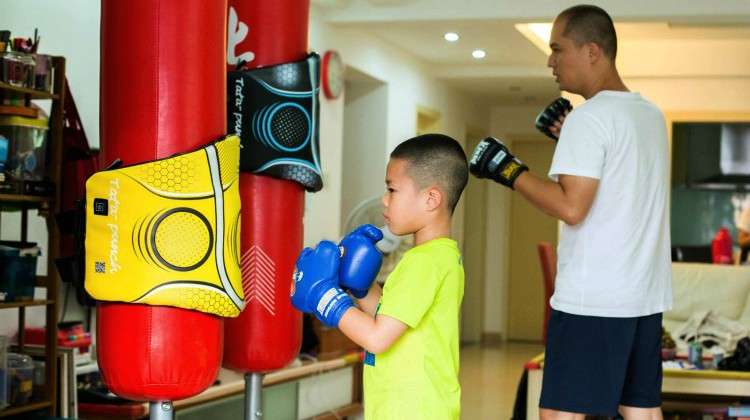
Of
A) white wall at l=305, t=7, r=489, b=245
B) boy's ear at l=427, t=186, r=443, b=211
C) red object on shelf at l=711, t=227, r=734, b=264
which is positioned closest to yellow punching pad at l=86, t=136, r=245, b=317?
boy's ear at l=427, t=186, r=443, b=211

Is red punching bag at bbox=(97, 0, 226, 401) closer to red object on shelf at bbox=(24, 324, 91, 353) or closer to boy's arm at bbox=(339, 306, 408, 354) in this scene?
boy's arm at bbox=(339, 306, 408, 354)

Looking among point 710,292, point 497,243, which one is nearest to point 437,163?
point 710,292

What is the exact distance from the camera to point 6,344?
3.87 metres

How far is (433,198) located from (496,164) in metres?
0.71

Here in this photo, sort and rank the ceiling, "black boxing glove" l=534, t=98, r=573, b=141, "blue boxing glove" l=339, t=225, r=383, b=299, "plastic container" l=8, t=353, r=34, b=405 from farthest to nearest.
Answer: the ceiling, "plastic container" l=8, t=353, r=34, b=405, "black boxing glove" l=534, t=98, r=573, b=141, "blue boxing glove" l=339, t=225, r=383, b=299

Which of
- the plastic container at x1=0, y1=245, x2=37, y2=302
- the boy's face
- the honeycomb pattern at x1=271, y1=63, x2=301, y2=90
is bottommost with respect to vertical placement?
the plastic container at x1=0, y1=245, x2=37, y2=302

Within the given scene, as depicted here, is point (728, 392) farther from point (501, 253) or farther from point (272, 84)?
point (501, 253)

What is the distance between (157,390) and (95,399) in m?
2.05

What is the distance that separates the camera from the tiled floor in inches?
278

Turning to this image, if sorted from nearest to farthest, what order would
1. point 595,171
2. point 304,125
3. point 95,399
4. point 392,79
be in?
point 595,171
point 304,125
point 95,399
point 392,79

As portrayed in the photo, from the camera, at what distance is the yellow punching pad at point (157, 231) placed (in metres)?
2.39

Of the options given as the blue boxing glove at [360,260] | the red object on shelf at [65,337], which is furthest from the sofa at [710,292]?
the blue boxing glove at [360,260]

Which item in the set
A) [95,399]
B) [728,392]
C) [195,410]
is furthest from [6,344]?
[728,392]

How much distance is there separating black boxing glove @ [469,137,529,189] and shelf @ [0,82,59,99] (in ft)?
5.77
